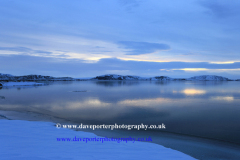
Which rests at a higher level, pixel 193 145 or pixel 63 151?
pixel 63 151

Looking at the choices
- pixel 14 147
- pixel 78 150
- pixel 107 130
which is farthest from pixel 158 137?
pixel 14 147

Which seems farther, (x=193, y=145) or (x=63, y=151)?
(x=193, y=145)

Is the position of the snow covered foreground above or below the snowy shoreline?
above

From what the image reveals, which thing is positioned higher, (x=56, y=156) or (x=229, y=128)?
(x=56, y=156)

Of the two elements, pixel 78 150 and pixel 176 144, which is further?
pixel 176 144

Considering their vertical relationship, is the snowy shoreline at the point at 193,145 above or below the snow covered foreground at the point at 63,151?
below

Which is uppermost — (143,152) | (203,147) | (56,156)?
(56,156)

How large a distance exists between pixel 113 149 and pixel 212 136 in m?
8.73

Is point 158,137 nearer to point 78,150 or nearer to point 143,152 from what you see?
point 143,152

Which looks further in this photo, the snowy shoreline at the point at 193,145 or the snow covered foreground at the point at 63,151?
the snowy shoreline at the point at 193,145

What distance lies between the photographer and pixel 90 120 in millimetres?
16156

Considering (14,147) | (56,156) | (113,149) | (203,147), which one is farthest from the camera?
(203,147)

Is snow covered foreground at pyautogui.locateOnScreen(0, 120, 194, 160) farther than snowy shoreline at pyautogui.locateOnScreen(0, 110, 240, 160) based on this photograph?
No

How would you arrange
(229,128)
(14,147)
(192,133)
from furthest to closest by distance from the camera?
(229,128), (192,133), (14,147)
